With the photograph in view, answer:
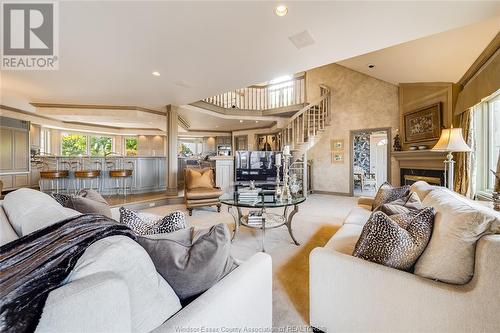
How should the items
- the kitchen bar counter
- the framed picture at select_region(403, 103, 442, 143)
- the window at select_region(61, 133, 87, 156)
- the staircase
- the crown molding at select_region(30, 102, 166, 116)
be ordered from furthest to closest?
the window at select_region(61, 133, 87, 156) → the staircase → the kitchen bar counter → the crown molding at select_region(30, 102, 166, 116) → the framed picture at select_region(403, 103, 442, 143)

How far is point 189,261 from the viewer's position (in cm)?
86

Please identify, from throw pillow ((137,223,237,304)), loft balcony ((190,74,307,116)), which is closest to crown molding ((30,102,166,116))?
loft balcony ((190,74,307,116))

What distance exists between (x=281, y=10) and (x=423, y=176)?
15.1 feet

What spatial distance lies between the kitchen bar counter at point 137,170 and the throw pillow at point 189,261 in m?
5.45

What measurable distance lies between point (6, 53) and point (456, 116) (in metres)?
6.94

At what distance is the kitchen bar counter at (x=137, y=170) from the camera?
17.5ft

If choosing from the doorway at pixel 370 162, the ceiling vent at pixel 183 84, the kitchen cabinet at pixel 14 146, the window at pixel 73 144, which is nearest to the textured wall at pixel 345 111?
the doorway at pixel 370 162

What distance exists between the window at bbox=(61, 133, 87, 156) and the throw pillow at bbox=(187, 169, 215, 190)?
683 cm

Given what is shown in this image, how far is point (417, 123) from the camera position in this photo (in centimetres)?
492

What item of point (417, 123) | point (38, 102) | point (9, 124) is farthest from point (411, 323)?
point (9, 124)

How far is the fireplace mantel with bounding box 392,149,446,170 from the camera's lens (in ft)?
13.7

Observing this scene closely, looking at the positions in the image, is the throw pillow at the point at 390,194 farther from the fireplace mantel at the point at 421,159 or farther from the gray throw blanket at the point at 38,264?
the gray throw blanket at the point at 38,264

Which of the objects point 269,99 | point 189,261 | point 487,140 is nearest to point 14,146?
point 269,99

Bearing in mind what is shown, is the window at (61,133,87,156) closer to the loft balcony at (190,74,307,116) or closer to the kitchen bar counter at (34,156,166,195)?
the kitchen bar counter at (34,156,166,195)
